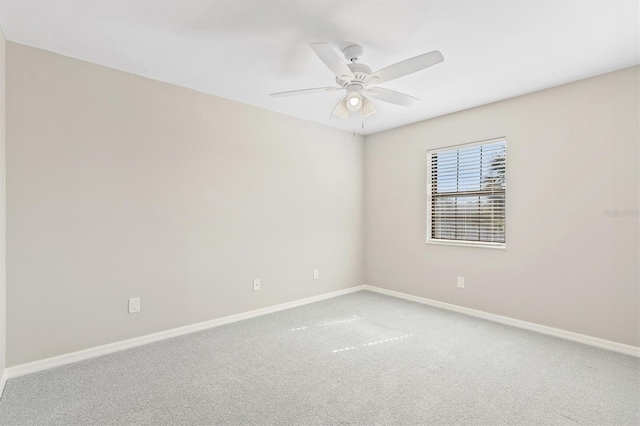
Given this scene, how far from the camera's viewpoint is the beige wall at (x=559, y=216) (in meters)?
2.72

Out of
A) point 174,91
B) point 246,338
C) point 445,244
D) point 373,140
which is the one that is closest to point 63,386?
point 246,338

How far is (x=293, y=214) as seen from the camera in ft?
13.3

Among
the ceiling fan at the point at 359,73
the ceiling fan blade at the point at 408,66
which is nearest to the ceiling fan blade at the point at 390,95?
the ceiling fan at the point at 359,73

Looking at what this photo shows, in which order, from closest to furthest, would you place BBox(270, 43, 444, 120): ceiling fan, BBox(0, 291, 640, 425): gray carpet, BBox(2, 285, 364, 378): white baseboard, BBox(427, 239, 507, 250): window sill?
BBox(0, 291, 640, 425): gray carpet < BBox(270, 43, 444, 120): ceiling fan < BBox(2, 285, 364, 378): white baseboard < BBox(427, 239, 507, 250): window sill

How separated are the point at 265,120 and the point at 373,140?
177 cm

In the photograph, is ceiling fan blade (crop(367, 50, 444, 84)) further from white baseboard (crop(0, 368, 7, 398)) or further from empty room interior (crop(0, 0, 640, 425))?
white baseboard (crop(0, 368, 7, 398))

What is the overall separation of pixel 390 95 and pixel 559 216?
201 cm

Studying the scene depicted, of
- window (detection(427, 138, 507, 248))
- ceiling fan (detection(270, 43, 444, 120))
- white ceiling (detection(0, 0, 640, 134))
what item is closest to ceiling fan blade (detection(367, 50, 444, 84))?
ceiling fan (detection(270, 43, 444, 120))

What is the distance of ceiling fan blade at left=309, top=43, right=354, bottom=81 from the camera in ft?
6.33

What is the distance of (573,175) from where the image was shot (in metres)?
2.98

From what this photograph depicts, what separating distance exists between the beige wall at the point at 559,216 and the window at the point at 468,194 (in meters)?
0.10

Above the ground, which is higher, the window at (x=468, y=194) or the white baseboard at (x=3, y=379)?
the window at (x=468, y=194)

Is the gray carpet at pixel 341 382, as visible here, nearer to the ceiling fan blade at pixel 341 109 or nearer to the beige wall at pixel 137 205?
the beige wall at pixel 137 205

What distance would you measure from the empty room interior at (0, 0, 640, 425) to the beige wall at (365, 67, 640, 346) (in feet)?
0.06
